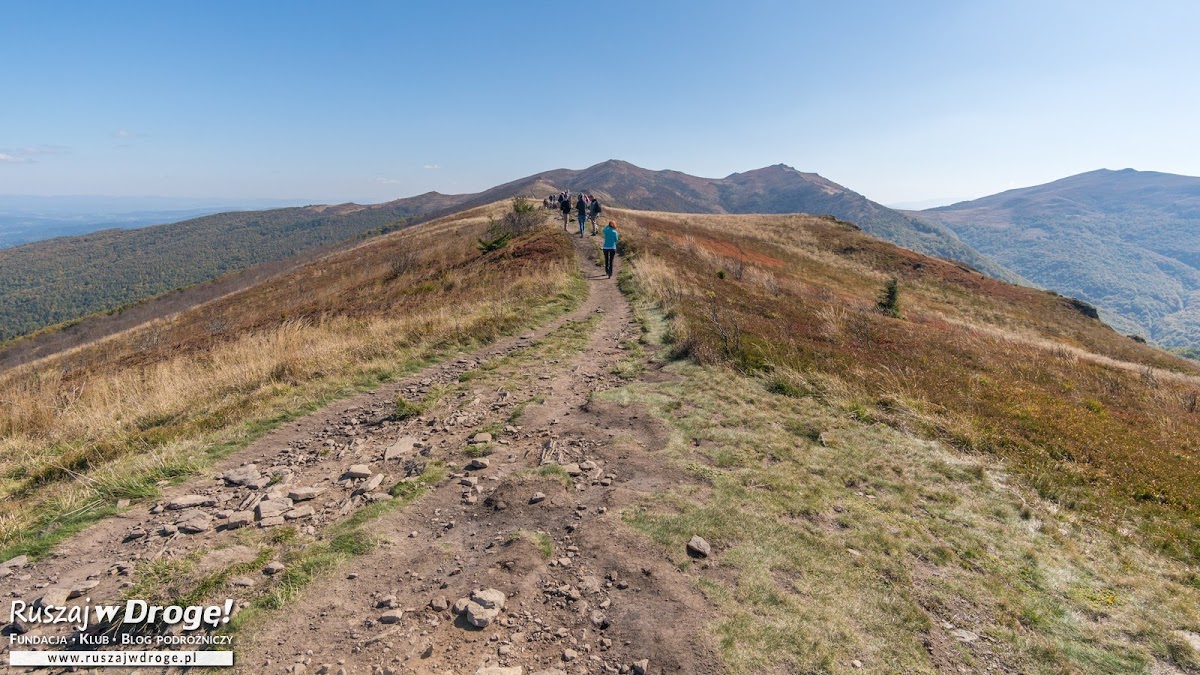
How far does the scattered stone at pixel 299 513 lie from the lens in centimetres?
508

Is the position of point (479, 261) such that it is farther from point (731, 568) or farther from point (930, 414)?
point (731, 568)

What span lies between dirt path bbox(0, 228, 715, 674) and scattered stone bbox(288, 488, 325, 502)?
14mm

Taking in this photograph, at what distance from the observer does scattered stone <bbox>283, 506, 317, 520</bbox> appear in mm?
5078

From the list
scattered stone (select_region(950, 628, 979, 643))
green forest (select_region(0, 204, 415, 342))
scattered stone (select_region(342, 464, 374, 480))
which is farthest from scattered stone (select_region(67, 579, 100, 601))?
green forest (select_region(0, 204, 415, 342))

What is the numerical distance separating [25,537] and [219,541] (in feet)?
5.78

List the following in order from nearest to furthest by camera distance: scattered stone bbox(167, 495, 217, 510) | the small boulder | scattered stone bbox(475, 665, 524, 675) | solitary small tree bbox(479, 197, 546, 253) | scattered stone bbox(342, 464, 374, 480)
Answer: scattered stone bbox(475, 665, 524, 675)
the small boulder
scattered stone bbox(167, 495, 217, 510)
scattered stone bbox(342, 464, 374, 480)
solitary small tree bbox(479, 197, 546, 253)

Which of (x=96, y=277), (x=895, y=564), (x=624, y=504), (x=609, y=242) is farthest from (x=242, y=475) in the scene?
(x=96, y=277)

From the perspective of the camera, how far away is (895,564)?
4.71 meters

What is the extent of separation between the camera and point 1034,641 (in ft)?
13.1

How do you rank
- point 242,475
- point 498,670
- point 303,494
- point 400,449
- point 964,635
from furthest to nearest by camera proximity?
point 400,449 < point 242,475 < point 303,494 < point 964,635 < point 498,670

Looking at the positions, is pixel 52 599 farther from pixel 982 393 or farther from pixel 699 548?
pixel 982 393

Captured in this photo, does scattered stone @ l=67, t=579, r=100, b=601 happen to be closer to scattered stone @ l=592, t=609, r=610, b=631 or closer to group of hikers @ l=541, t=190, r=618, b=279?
scattered stone @ l=592, t=609, r=610, b=631

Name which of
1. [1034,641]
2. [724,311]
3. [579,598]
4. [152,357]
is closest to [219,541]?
[579,598]

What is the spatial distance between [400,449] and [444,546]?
2351 millimetres
